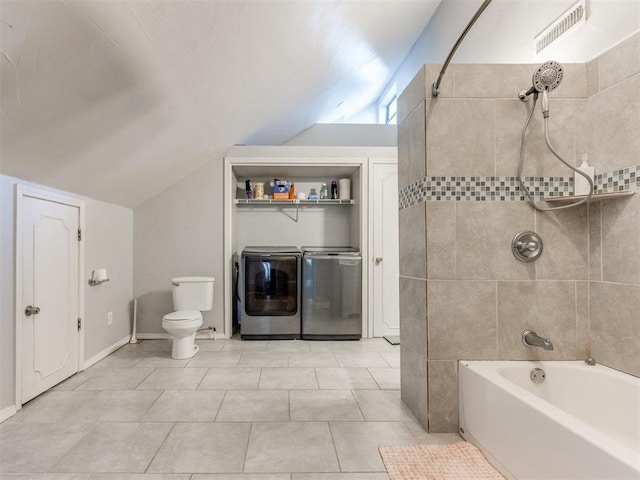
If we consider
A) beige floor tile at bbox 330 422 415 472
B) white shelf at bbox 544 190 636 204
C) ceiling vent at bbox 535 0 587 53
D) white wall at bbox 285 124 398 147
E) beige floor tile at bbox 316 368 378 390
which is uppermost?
white wall at bbox 285 124 398 147

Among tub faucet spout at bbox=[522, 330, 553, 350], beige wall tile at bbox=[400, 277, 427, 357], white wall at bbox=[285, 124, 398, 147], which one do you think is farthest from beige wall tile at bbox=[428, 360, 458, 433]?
white wall at bbox=[285, 124, 398, 147]

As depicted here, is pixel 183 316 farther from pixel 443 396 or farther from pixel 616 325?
pixel 616 325

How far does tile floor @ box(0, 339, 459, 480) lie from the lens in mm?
1443

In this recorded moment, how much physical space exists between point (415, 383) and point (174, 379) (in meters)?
1.71

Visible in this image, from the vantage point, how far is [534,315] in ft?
5.64

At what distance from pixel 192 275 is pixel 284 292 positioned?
990 millimetres

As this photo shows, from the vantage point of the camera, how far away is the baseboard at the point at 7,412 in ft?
5.94

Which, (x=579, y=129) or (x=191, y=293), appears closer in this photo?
(x=579, y=129)

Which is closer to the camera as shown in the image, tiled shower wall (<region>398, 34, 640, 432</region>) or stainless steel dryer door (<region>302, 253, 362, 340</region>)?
tiled shower wall (<region>398, 34, 640, 432</region>)

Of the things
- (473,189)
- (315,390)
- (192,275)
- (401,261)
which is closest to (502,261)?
(473,189)

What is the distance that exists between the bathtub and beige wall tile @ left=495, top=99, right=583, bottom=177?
101cm

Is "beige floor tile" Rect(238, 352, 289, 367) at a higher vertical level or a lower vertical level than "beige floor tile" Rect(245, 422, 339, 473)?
lower

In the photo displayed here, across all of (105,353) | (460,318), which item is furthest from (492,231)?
(105,353)

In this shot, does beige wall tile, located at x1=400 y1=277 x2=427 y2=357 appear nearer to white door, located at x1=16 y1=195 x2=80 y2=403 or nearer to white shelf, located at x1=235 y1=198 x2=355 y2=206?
white shelf, located at x1=235 y1=198 x2=355 y2=206
